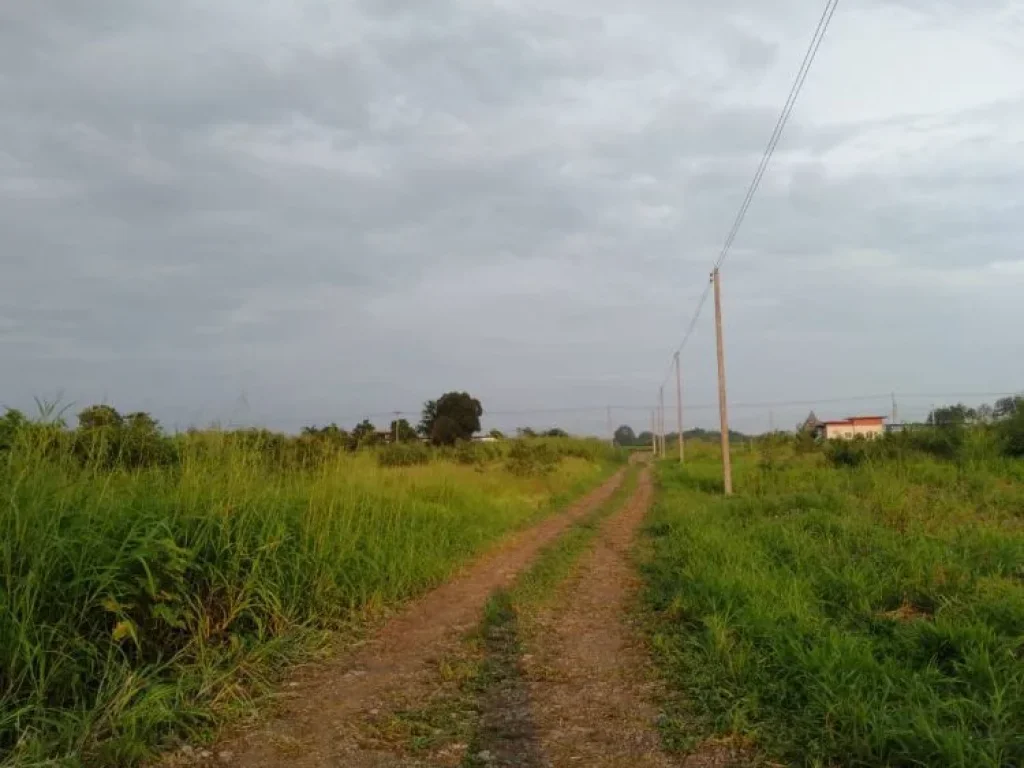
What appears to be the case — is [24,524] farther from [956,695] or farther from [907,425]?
[907,425]

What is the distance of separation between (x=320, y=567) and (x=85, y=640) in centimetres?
243

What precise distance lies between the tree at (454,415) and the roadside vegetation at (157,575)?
5012 cm

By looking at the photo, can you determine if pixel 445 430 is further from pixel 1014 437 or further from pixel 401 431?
pixel 1014 437

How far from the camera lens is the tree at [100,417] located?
6.04 meters

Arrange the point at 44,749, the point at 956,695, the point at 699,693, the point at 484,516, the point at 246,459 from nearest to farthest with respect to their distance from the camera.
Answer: the point at 44,749, the point at 956,695, the point at 699,693, the point at 246,459, the point at 484,516

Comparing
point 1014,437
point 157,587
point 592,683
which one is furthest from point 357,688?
point 1014,437

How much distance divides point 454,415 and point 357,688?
5631 cm

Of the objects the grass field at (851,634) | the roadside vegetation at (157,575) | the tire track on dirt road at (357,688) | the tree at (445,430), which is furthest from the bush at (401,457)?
the tree at (445,430)

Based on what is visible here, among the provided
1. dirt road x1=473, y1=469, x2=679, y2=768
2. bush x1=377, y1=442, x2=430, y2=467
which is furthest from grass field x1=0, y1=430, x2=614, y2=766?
bush x1=377, y1=442, x2=430, y2=467

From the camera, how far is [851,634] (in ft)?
17.6

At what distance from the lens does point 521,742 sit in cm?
405

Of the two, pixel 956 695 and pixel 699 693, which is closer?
pixel 956 695

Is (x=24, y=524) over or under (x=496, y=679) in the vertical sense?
over

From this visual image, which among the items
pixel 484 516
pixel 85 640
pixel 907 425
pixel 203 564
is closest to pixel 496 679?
pixel 203 564
